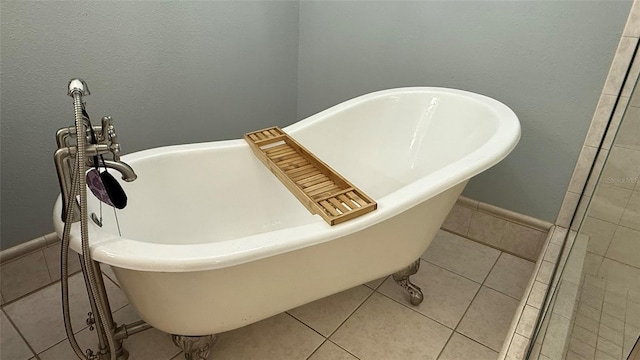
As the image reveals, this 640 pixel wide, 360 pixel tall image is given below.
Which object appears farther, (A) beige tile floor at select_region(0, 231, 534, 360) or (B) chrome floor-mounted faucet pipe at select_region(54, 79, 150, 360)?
(A) beige tile floor at select_region(0, 231, 534, 360)

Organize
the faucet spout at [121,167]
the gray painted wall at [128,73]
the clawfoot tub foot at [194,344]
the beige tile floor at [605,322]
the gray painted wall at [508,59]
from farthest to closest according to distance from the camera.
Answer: the gray painted wall at [508,59] → the gray painted wall at [128,73] → the clawfoot tub foot at [194,344] → the faucet spout at [121,167] → the beige tile floor at [605,322]

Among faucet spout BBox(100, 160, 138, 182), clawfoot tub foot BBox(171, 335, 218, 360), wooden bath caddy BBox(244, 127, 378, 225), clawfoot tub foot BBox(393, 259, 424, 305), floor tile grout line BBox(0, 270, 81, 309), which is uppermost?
faucet spout BBox(100, 160, 138, 182)

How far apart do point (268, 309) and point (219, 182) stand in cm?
53

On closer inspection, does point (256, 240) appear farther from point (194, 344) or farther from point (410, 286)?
point (410, 286)

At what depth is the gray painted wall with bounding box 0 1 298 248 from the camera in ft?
4.19

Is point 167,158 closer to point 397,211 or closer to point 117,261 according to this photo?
point 117,261

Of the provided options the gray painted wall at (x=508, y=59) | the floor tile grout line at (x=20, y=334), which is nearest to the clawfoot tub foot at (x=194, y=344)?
the floor tile grout line at (x=20, y=334)

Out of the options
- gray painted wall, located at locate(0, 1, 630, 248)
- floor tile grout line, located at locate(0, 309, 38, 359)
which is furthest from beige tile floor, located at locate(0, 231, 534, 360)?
gray painted wall, located at locate(0, 1, 630, 248)

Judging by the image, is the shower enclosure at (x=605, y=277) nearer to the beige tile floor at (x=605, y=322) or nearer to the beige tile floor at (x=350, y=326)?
the beige tile floor at (x=605, y=322)

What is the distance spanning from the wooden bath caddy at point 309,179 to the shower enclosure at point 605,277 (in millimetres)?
565

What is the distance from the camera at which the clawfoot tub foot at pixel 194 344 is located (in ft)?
3.55

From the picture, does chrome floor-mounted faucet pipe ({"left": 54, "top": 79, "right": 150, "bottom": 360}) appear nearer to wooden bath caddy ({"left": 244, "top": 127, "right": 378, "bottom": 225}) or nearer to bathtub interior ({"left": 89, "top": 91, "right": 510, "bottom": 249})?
bathtub interior ({"left": 89, "top": 91, "right": 510, "bottom": 249})

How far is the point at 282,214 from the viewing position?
158 centimetres

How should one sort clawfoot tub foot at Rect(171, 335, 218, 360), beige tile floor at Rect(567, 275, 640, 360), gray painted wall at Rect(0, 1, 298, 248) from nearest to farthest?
1. beige tile floor at Rect(567, 275, 640, 360)
2. clawfoot tub foot at Rect(171, 335, 218, 360)
3. gray painted wall at Rect(0, 1, 298, 248)
